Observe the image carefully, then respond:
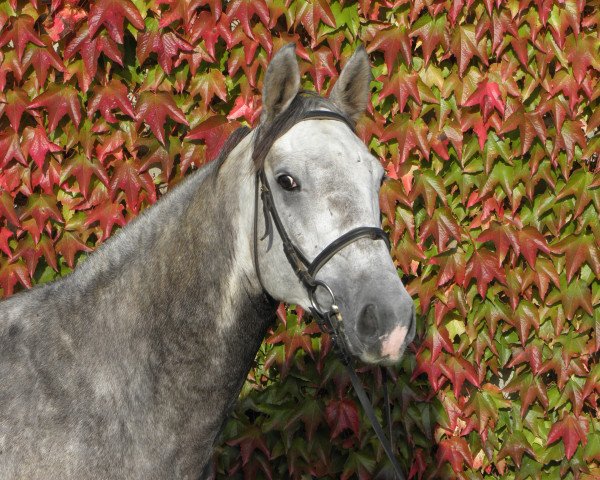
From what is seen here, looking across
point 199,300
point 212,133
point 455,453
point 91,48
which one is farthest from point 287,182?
point 455,453

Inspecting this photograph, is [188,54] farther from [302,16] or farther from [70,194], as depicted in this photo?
[70,194]

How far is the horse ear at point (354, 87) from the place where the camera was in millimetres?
2674

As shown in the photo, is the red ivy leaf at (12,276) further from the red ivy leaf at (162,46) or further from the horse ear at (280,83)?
the horse ear at (280,83)

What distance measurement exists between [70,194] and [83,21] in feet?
2.57

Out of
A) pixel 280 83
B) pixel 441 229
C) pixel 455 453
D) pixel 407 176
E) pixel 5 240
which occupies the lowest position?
pixel 455 453

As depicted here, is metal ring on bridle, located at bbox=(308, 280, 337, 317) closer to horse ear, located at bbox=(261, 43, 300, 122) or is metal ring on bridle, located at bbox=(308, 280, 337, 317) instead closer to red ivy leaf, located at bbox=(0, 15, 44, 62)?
Answer: horse ear, located at bbox=(261, 43, 300, 122)

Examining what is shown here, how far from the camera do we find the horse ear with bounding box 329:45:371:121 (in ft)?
8.77

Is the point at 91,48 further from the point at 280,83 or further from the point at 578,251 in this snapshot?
the point at 578,251

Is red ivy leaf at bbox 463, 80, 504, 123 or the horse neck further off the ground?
the horse neck

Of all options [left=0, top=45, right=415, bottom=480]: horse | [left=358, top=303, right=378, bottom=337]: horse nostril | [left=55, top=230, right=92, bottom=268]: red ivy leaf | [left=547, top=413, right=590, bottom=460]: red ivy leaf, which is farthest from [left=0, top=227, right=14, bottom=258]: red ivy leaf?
[left=547, top=413, right=590, bottom=460]: red ivy leaf

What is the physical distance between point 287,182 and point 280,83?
0.29m

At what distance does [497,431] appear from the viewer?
4.35 metres

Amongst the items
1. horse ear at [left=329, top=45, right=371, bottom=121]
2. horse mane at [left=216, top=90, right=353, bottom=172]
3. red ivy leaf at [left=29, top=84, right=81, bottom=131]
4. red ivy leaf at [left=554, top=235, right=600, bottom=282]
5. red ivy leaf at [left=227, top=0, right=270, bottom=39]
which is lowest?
red ivy leaf at [left=554, top=235, right=600, bottom=282]

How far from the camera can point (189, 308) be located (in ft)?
8.25
